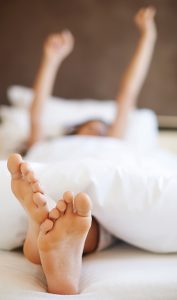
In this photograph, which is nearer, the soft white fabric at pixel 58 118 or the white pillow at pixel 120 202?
the white pillow at pixel 120 202

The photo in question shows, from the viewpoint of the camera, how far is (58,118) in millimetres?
2295

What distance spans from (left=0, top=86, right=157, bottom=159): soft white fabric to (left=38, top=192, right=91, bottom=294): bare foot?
131 cm

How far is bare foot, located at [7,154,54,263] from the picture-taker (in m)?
0.78

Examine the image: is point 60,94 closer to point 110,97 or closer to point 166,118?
point 110,97

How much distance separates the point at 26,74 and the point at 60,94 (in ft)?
0.80

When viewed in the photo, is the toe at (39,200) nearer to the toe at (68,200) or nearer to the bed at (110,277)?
the toe at (68,200)

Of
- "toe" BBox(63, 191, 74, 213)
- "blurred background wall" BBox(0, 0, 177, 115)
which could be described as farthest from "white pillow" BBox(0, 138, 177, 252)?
"blurred background wall" BBox(0, 0, 177, 115)

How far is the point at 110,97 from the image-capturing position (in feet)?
8.50

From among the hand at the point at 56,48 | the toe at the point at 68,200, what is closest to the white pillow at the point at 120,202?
the toe at the point at 68,200

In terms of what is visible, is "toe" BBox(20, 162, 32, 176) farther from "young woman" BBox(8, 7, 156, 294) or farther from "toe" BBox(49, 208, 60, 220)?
"toe" BBox(49, 208, 60, 220)

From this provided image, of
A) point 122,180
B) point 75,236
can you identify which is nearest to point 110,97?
point 122,180

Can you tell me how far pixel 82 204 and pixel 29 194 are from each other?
0.13m

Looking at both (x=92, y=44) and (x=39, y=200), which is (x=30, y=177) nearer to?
(x=39, y=200)

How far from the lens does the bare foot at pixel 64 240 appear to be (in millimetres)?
750
